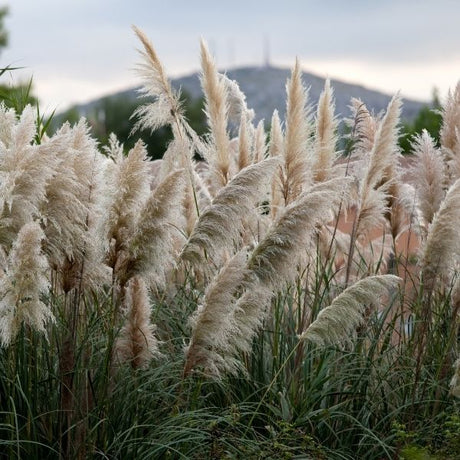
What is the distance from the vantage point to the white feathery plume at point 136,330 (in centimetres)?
496

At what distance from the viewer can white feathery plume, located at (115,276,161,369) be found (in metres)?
4.96

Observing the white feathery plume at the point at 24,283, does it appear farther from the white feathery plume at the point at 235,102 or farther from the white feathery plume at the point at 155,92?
the white feathery plume at the point at 235,102

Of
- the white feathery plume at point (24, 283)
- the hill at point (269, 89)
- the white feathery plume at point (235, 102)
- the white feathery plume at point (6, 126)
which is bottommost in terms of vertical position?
the white feathery plume at point (24, 283)

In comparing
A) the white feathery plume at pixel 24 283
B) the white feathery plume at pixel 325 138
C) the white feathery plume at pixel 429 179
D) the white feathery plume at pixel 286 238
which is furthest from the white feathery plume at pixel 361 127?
the white feathery plume at pixel 24 283

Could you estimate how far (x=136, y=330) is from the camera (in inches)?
196

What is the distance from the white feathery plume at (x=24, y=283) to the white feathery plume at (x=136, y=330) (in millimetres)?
738

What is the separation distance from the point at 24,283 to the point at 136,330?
2.92 feet

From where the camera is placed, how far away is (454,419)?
16.3ft

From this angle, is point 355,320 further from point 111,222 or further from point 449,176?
point 449,176

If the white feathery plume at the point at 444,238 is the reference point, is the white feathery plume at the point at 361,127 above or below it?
above

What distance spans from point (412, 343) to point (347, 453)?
1.11 meters

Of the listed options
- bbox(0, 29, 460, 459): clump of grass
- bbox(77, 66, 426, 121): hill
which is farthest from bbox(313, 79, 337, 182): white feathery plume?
bbox(77, 66, 426, 121): hill

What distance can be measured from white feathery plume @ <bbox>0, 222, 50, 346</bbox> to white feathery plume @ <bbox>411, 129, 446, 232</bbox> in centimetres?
298

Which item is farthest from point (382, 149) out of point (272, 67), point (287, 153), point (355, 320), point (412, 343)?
point (272, 67)
